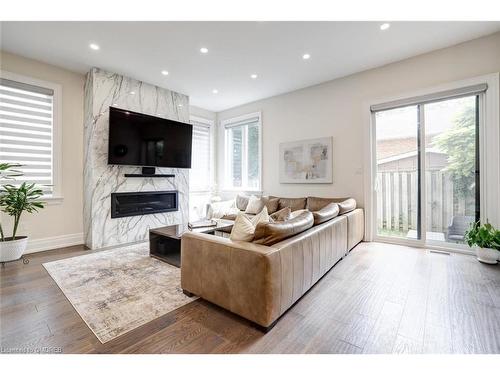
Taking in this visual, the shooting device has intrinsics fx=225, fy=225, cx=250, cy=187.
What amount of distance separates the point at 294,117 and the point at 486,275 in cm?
385

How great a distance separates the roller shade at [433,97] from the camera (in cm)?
310

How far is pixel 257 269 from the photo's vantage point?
163cm

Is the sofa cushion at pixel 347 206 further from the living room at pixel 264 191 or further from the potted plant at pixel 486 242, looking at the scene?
the potted plant at pixel 486 242

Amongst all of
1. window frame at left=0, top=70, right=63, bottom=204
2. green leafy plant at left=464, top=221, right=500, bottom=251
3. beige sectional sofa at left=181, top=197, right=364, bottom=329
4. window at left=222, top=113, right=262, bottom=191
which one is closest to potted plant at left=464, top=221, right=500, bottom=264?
green leafy plant at left=464, top=221, right=500, bottom=251

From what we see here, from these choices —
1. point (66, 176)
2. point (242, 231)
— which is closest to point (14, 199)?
point (66, 176)

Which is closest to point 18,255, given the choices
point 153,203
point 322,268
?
point 153,203

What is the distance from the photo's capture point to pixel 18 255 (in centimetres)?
316

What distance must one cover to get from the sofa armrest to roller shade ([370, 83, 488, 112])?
11.5ft

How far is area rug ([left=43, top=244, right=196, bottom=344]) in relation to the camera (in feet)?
5.94

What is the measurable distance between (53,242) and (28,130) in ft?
6.07

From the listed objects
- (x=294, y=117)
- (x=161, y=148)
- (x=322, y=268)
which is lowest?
(x=322, y=268)

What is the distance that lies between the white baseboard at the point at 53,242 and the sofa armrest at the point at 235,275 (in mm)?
3092

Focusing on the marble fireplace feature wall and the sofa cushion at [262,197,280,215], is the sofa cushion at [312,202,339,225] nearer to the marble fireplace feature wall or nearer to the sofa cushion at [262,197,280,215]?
the sofa cushion at [262,197,280,215]
